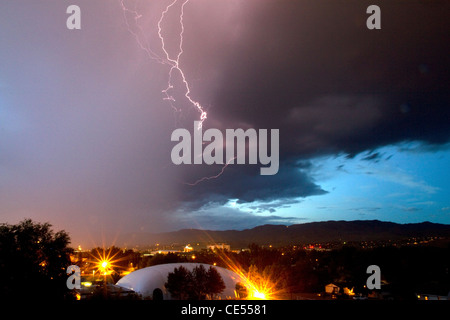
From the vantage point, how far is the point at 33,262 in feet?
43.6

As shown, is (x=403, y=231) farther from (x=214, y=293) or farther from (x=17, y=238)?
(x=17, y=238)

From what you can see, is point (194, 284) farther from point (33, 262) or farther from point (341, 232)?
point (341, 232)

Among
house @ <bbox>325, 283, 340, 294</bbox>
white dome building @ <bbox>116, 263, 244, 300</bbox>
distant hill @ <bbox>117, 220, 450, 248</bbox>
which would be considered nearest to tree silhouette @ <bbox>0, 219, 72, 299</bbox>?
white dome building @ <bbox>116, 263, 244, 300</bbox>

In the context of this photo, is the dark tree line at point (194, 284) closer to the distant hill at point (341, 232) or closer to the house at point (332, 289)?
the house at point (332, 289)

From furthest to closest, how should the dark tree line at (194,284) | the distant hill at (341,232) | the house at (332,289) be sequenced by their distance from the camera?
the distant hill at (341,232), the house at (332,289), the dark tree line at (194,284)

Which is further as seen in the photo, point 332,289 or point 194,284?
point 332,289

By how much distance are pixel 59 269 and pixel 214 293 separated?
21.2 meters

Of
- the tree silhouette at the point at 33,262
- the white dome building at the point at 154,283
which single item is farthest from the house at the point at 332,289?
the tree silhouette at the point at 33,262

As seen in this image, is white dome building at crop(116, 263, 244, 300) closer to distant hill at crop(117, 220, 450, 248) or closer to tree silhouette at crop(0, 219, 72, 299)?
tree silhouette at crop(0, 219, 72, 299)

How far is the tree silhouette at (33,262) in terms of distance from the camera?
11859 mm

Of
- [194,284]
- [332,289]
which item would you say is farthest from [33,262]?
[332,289]

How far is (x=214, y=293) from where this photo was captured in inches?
1280

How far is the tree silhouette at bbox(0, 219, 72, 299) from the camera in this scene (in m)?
11.9

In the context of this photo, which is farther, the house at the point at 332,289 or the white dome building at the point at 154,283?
the house at the point at 332,289
